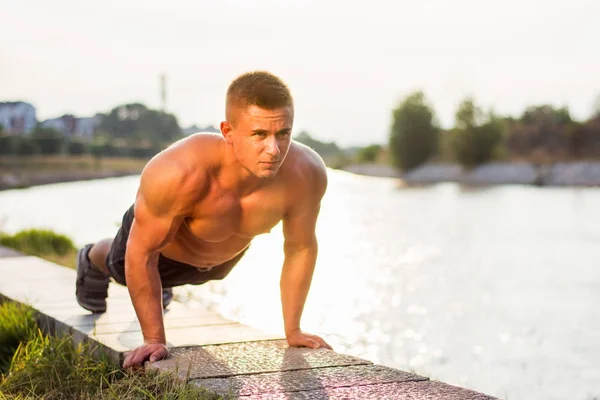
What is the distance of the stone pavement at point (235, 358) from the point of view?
87.5 inches

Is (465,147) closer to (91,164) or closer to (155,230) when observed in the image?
(91,164)

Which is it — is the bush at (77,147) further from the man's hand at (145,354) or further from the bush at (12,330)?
the man's hand at (145,354)

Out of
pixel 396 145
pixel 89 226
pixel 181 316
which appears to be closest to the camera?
pixel 181 316

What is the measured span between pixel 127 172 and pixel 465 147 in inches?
763

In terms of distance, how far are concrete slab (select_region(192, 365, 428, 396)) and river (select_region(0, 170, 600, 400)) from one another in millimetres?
1288

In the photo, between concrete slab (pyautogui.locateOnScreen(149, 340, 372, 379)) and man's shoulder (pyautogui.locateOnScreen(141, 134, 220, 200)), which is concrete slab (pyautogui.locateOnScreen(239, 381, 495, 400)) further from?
man's shoulder (pyautogui.locateOnScreen(141, 134, 220, 200))

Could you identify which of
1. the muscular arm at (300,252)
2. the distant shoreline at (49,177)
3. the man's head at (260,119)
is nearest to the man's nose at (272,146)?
the man's head at (260,119)

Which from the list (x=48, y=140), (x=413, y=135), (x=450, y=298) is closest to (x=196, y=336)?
(x=450, y=298)

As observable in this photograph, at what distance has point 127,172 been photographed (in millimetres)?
46969

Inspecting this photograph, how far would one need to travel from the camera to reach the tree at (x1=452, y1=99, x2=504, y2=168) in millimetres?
41656

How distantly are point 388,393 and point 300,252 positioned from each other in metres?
0.78

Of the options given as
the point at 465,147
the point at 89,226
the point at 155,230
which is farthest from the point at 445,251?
the point at 465,147

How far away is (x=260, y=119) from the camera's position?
2.34m

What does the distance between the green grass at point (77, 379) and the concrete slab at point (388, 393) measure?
216mm
